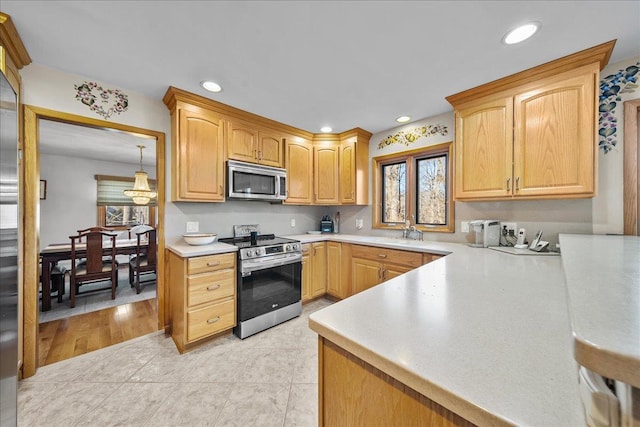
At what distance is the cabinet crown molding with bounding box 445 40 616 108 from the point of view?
1535 millimetres

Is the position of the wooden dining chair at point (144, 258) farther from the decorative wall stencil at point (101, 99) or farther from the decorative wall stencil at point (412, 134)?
the decorative wall stencil at point (412, 134)

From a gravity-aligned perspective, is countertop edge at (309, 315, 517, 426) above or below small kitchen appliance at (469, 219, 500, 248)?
below

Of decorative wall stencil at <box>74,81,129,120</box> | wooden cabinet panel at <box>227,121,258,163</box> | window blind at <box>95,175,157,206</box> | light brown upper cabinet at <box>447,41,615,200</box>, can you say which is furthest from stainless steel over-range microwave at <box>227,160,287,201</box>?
window blind at <box>95,175,157,206</box>

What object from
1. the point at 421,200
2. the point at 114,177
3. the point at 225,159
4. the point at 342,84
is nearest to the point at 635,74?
the point at 421,200

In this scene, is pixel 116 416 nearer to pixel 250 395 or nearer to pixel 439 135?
pixel 250 395

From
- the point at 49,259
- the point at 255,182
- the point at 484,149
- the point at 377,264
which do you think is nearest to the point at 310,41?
the point at 255,182

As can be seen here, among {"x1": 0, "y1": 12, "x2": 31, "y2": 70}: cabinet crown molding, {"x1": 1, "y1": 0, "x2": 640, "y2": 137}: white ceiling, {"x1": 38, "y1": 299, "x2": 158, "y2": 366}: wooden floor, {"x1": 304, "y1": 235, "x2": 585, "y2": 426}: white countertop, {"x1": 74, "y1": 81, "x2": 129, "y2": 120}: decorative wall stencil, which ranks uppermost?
{"x1": 1, "y1": 0, "x2": 640, "y2": 137}: white ceiling

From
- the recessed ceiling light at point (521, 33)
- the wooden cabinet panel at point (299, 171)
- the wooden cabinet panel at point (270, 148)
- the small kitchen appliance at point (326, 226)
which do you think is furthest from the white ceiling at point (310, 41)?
the small kitchen appliance at point (326, 226)

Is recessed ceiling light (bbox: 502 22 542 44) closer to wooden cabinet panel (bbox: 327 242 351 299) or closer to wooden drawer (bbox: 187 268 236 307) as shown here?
wooden cabinet panel (bbox: 327 242 351 299)

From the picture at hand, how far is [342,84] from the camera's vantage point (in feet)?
6.65

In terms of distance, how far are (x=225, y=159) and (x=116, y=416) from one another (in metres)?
2.09

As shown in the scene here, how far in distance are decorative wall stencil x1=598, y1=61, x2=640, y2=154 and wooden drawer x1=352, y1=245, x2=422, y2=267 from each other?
61.5 inches

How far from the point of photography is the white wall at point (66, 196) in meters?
4.44

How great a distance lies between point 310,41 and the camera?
1504 mm
